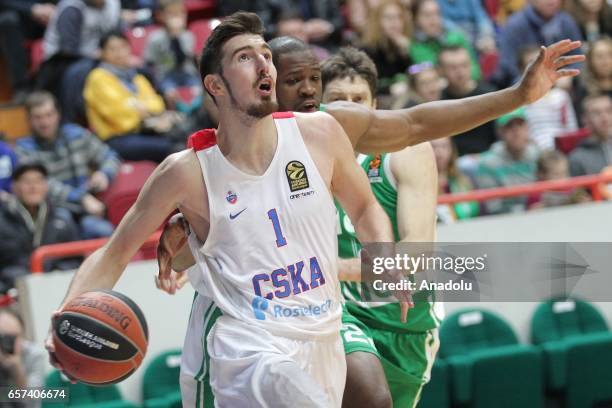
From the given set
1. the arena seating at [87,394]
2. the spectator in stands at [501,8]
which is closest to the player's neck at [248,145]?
the arena seating at [87,394]

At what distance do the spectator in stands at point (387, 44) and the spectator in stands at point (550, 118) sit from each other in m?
1.14

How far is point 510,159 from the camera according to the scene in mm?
8961

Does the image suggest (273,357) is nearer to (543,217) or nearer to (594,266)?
(594,266)

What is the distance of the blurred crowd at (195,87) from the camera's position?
823 cm

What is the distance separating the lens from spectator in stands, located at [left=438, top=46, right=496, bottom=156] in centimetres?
950

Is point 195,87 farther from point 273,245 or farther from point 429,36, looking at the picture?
point 273,245

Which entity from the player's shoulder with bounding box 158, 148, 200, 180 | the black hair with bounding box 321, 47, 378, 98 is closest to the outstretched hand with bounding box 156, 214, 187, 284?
the player's shoulder with bounding box 158, 148, 200, 180

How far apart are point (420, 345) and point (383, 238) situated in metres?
1.16

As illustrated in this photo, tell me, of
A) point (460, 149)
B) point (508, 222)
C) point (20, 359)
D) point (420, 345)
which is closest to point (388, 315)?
point (420, 345)

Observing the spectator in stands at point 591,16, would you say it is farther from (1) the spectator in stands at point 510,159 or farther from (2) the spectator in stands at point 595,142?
(1) the spectator in stands at point 510,159

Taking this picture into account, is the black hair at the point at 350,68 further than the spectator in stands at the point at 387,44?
No

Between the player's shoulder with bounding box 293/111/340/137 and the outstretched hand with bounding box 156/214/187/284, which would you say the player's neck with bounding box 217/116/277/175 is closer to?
the player's shoulder with bounding box 293/111/340/137

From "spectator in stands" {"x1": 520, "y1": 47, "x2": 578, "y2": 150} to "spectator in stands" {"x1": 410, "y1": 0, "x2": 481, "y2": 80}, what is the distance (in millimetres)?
918

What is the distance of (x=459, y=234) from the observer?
25.5ft
